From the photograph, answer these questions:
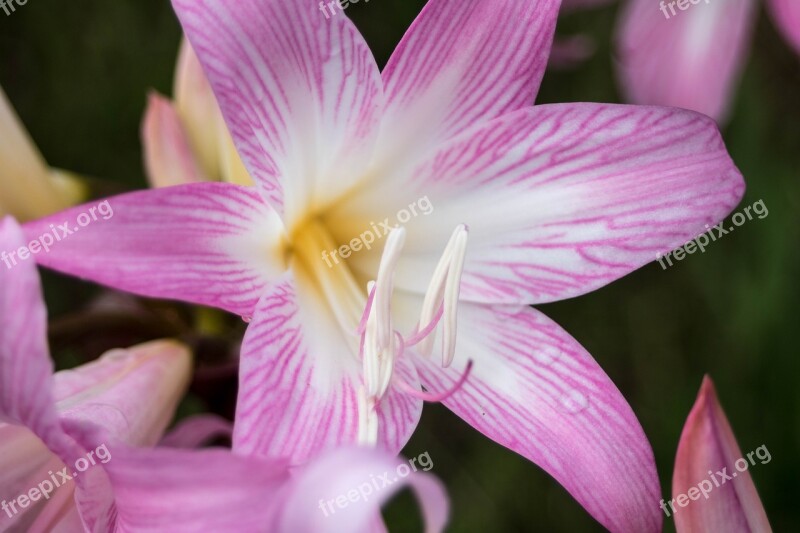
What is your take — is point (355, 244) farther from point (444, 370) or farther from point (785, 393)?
point (785, 393)

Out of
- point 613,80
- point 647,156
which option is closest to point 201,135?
point 647,156

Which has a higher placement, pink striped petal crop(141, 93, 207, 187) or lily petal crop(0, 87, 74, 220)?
lily petal crop(0, 87, 74, 220)

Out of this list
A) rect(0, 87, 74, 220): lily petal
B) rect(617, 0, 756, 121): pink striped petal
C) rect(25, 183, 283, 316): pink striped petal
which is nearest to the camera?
rect(25, 183, 283, 316): pink striped petal

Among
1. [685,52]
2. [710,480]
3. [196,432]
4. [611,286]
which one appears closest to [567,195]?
[710,480]

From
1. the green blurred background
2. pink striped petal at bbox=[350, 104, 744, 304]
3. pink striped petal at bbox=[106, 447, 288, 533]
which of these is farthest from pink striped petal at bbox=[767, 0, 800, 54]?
pink striped petal at bbox=[106, 447, 288, 533]

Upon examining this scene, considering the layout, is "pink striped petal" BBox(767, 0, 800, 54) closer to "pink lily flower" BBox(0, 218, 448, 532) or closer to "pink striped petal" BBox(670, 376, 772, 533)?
"pink striped petal" BBox(670, 376, 772, 533)

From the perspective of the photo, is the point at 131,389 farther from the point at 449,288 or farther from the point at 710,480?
the point at 710,480

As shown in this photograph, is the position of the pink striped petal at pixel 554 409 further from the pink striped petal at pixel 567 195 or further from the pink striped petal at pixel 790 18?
the pink striped petal at pixel 790 18
